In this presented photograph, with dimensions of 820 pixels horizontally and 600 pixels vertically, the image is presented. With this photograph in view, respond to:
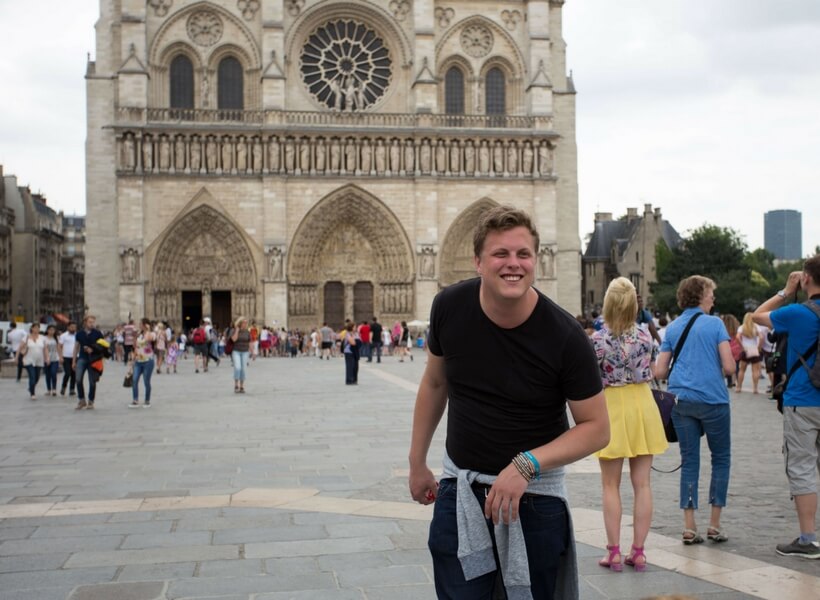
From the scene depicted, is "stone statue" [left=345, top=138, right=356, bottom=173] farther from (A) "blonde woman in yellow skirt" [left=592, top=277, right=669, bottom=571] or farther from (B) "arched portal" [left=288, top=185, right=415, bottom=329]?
(A) "blonde woman in yellow skirt" [left=592, top=277, right=669, bottom=571]

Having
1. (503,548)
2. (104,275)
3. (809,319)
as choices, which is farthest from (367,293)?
(503,548)

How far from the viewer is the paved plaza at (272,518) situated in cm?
520

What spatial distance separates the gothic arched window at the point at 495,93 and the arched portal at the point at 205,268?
462 inches

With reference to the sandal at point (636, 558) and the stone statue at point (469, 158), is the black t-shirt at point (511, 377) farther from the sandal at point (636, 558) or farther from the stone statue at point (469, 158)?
the stone statue at point (469, 158)

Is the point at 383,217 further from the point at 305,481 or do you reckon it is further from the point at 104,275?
the point at 305,481

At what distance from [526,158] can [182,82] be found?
1398 centimetres

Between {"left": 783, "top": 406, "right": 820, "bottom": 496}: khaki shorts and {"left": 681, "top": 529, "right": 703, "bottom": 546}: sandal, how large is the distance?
2.07 ft

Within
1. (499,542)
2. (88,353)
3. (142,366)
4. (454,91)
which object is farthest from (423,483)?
(454,91)

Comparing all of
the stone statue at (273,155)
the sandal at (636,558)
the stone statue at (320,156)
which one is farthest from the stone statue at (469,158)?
the sandal at (636,558)

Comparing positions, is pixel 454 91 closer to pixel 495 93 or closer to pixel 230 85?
pixel 495 93

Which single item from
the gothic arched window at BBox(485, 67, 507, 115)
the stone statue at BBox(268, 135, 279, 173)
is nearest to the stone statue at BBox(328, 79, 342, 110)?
the stone statue at BBox(268, 135, 279, 173)

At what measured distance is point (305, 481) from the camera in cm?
835

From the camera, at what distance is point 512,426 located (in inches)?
126

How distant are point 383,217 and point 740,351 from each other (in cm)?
2253
